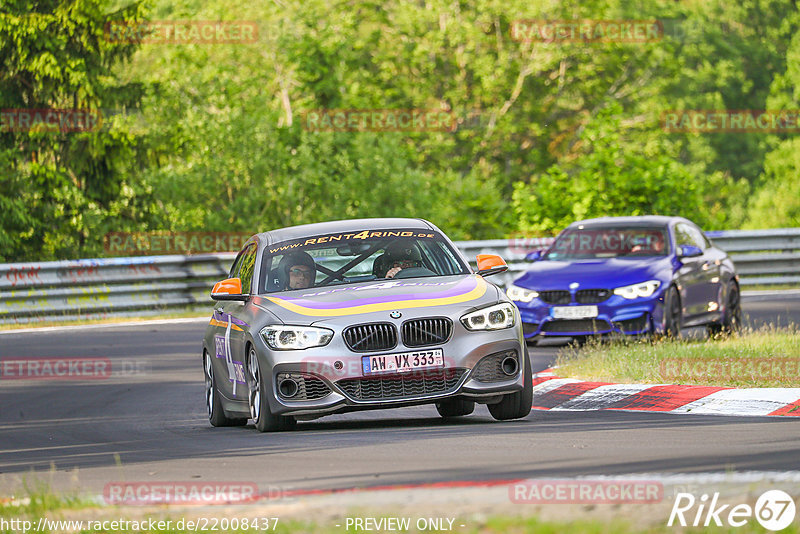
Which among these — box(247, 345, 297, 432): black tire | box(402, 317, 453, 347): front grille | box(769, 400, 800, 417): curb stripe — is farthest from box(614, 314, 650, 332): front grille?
box(402, 317, 453, 347): front grille

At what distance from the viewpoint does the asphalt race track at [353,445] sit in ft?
25.7

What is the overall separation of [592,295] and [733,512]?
1085 centimetres

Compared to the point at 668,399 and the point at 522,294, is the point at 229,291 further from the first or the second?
the point at 522,294

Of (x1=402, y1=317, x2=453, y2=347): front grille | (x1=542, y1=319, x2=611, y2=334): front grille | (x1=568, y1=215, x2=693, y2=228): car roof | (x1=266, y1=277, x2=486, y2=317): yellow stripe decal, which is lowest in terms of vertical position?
(x1=542, y1=319, x2=611, y2=334): front grille

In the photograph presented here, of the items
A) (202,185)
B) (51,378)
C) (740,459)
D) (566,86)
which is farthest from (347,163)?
(740,459)

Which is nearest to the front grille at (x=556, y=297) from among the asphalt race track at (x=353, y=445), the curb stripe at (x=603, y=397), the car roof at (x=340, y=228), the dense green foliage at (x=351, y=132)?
the curb stripe at (x=603, y=397)

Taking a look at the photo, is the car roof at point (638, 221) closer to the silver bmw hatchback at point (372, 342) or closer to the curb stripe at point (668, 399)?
the curb stripe at point (668, 399)

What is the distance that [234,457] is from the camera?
912 cm

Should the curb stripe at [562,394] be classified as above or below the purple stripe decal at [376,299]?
below

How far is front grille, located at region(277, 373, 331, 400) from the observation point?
10297mm

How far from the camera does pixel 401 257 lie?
11508 mm

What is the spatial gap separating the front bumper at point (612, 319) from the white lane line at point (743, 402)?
186 inches

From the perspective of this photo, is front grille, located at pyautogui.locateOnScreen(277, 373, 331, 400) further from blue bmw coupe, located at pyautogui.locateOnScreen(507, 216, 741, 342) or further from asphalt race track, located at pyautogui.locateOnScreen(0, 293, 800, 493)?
blue bmw coupe, located at pyautogui.locateOnScreen(507, 216, 741, 342)

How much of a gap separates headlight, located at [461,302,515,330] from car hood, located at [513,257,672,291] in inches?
243
